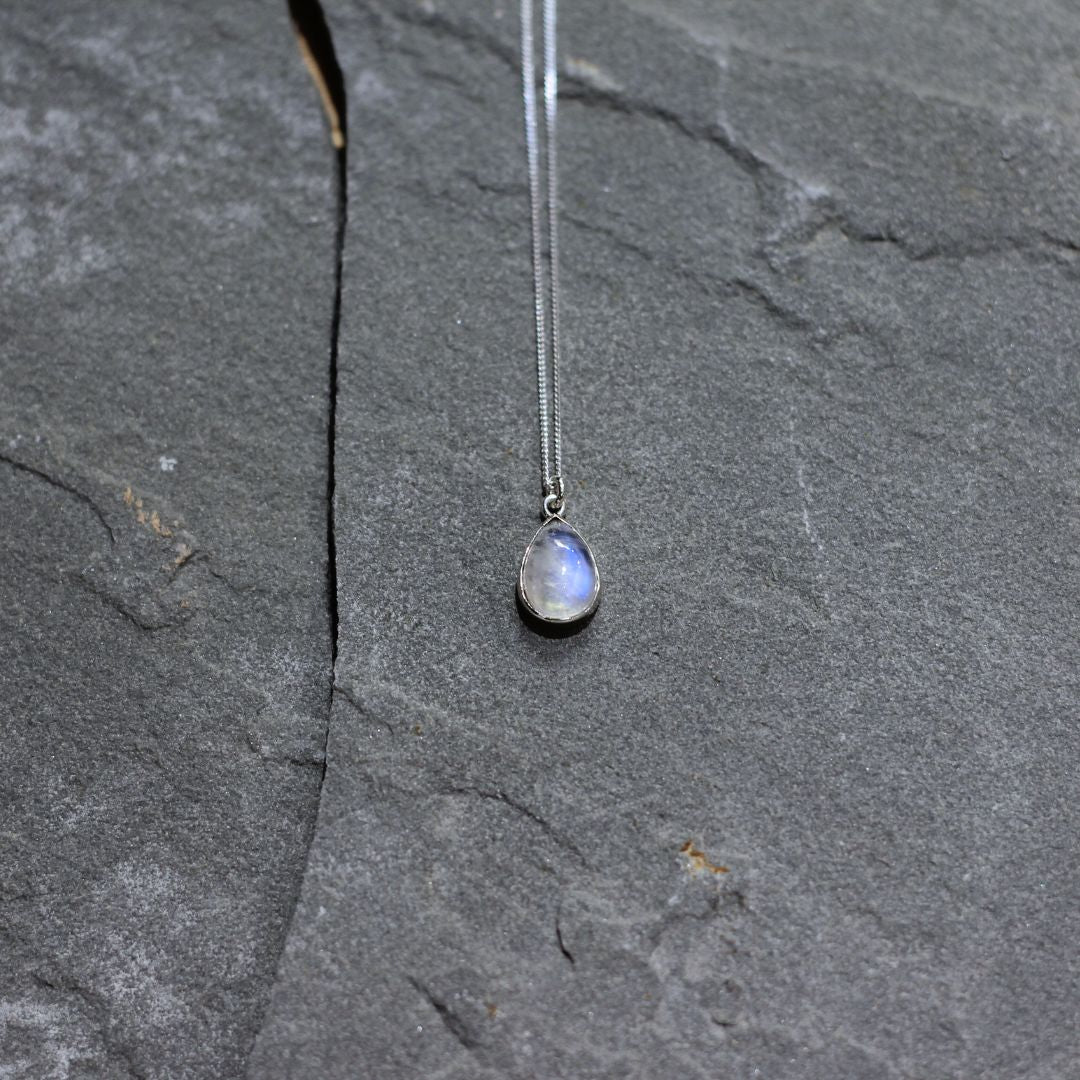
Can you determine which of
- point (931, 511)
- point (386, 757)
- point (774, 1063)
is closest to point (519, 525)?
point (386, 757)

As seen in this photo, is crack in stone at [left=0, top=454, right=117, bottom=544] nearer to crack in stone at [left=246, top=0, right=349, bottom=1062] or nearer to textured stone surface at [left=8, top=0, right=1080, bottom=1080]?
textured stone surface at [left=8, top=0, right=1080, bottom=1080]

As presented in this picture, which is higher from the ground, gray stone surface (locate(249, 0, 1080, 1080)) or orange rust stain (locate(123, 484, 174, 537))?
gray stone surface (locate(249, 0, 1080, 1080))

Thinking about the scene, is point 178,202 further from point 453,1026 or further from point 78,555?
point 453,1026

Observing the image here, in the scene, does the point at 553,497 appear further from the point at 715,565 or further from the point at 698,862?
the point at 698,862

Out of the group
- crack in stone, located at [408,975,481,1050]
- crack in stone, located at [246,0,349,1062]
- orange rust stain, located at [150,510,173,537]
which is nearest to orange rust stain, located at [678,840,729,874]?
crack in stone, located at [408,975,481,1050]

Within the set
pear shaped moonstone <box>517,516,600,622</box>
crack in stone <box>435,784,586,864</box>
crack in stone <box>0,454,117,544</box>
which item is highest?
pear shaped moonstone <box>517,516,600,622</box>

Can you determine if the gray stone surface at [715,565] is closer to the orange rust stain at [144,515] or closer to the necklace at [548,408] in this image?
the necklace at [548,408]

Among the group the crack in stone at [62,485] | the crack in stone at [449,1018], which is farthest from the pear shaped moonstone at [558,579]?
the crack in stone at [62,485]
